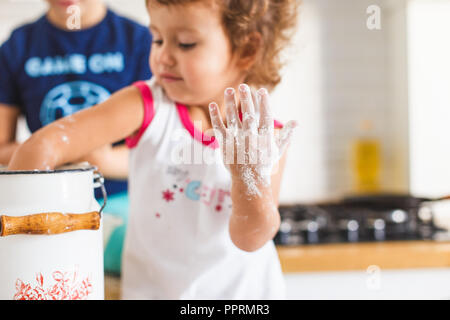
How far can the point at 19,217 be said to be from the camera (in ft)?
1.22

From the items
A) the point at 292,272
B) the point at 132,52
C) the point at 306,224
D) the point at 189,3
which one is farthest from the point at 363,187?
the point at 189,3

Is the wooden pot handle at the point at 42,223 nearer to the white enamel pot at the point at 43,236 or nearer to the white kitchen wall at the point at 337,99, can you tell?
the white enamel pot at the point at 43,236

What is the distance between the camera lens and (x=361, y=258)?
4.01ft

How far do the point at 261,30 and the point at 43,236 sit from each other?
1.00 feet

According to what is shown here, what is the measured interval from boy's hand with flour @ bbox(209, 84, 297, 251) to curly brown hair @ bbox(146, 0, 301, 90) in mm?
103

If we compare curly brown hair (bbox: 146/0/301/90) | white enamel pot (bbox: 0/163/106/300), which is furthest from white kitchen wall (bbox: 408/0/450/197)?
white enamel pot (bbox: 0/163/106/300)

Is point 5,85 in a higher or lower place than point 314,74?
lower

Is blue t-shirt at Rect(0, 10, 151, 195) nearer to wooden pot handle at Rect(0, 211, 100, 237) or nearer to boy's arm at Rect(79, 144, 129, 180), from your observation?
boy's arm at Rect(79, 144, 129, 180)

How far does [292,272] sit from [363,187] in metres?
0.75

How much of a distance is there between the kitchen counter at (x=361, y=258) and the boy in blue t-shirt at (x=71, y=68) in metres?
0.52

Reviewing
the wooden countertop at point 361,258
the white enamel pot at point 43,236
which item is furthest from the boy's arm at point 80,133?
the wooden countertop at point 361,258

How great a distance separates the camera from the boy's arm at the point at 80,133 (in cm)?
45
